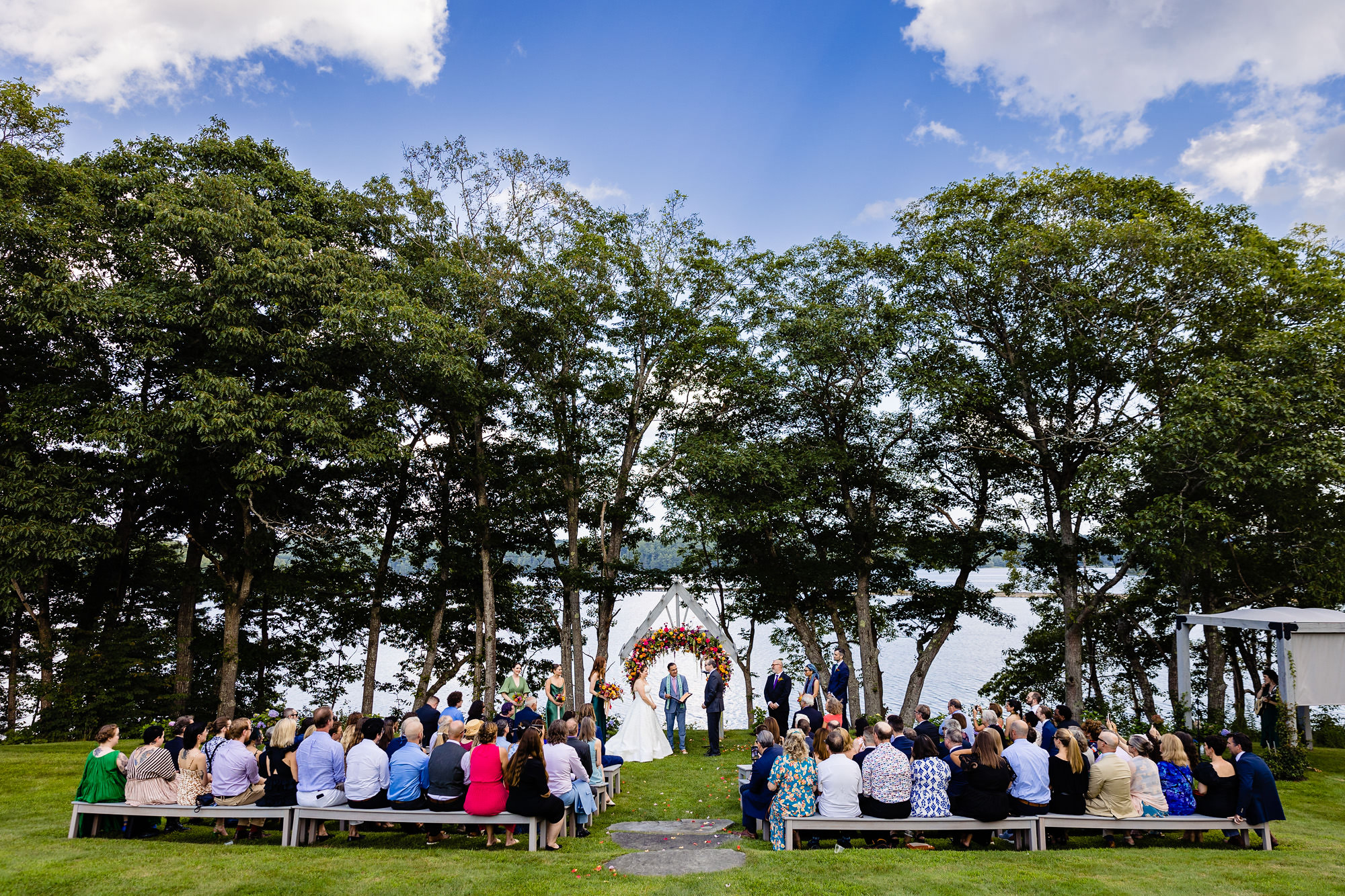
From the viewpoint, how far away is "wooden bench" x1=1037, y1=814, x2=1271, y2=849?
24.6 feet

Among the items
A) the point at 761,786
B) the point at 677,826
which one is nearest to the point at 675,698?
the point at 677,826

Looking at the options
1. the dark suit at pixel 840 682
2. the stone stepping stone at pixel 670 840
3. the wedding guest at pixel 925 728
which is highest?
the dark suit at pixel 840 682

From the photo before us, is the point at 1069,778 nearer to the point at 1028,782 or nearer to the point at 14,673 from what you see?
the point at 1028,782

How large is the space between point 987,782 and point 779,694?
20.1 ft

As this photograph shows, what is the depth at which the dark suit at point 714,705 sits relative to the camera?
14.2 metres

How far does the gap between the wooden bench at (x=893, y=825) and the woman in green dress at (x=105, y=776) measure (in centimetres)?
691

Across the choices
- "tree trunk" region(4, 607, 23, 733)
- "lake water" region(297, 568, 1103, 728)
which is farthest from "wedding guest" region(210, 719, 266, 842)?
"tree trunk" region(4, 607, 23, 733)

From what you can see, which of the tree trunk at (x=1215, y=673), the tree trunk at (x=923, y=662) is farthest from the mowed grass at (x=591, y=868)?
the tree trunk at (x=923, y=662)

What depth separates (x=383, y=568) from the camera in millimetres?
22078

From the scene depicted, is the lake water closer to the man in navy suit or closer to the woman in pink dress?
the woman in pink dress

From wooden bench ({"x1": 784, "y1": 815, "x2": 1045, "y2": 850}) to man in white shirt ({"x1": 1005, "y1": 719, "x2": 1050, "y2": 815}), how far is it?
0.94 feet

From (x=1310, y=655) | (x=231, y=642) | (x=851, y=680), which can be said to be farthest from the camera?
(x=851, y=680)

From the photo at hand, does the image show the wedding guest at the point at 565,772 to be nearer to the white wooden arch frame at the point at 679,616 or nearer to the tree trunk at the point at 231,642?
the white wooden arch frame at the point at 679,616

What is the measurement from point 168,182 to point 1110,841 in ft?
69.8
